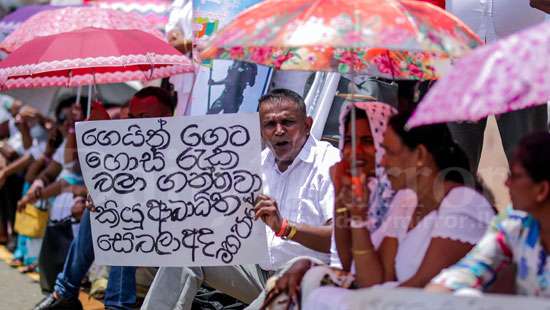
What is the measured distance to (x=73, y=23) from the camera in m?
7.10

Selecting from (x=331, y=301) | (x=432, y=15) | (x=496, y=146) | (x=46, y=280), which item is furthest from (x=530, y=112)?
(x=46, y=280)

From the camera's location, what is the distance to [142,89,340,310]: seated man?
5.86 metres

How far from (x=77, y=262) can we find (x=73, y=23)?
1.55 m

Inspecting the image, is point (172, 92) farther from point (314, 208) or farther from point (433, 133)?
point (433, 133)

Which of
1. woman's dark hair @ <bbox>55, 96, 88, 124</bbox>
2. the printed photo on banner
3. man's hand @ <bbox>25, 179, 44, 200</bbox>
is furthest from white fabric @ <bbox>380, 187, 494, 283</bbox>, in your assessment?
woman's dark hair @ <bbox>55, 96, 88, 124</bbox>

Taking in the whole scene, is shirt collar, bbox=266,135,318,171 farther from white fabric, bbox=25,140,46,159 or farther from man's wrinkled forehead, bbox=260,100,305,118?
white fabric, bbox=25,140,46,159

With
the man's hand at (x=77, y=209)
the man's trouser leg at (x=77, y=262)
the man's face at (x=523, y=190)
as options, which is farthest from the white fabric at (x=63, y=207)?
the man's face at (x=523, y=190)

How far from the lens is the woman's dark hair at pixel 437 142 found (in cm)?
450

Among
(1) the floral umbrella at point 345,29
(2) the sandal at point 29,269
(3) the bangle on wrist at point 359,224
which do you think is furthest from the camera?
(2) the sandal at point 29,269

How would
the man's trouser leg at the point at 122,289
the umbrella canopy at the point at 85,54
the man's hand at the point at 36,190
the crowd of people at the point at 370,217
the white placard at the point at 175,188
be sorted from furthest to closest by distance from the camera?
the man's hand at the point at 36,190 → the man's trouser leg at the point at 122,289 → the umbrella canopy at the point at 85,54 → the white placard at the point at 175,188 → the crowd of people at the point at 370,217

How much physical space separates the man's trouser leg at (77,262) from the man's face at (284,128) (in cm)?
170

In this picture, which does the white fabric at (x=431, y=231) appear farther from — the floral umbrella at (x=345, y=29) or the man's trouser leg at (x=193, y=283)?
the man's trouser leg at (x=193, y=283)

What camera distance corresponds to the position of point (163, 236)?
584 cm

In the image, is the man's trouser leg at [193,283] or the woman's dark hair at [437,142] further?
the man's trouser leg at [193,283]
